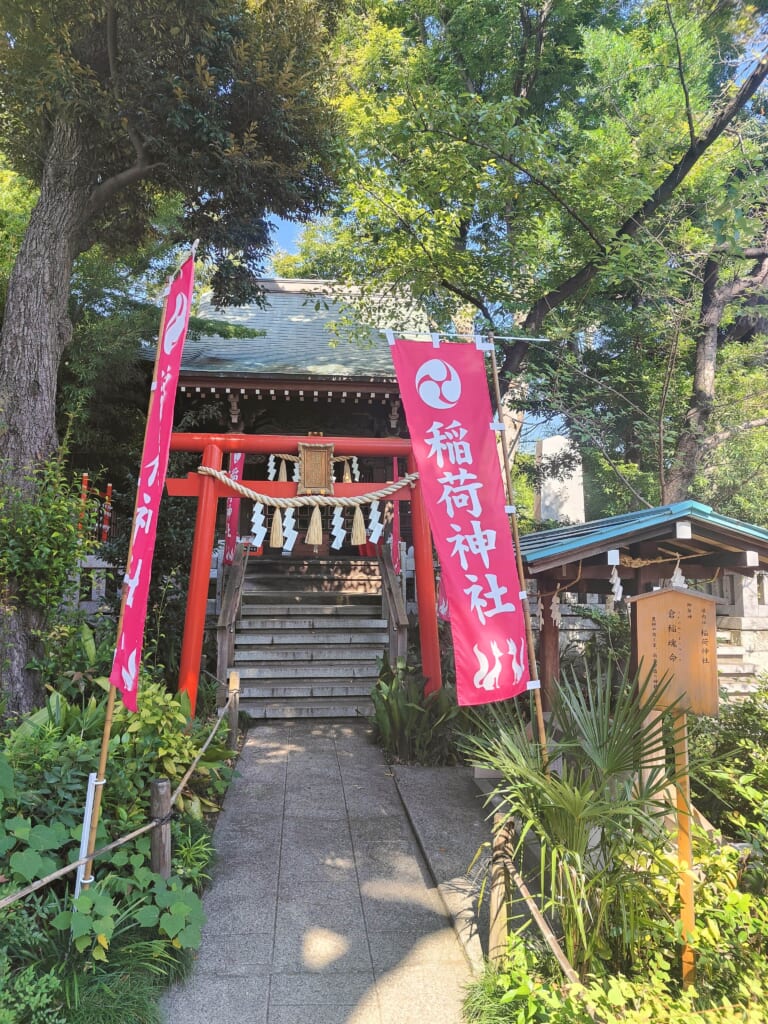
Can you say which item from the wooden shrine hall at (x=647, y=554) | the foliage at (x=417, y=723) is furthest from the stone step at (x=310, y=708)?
the wooden shrine hall at (x=647, y=554)

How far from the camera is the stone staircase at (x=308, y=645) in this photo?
336 inches

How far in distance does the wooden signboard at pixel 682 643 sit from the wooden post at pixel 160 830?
9.20 feet

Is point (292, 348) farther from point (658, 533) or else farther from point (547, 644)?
point (658, 533)

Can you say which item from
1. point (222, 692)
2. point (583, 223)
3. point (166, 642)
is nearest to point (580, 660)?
point (222, 692)

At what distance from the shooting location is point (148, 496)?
12.2 ft

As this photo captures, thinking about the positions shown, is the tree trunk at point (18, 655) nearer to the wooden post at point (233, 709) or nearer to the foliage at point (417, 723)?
the wooden post at point (233, 709)

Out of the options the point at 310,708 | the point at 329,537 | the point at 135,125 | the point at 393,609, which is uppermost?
the point at 135,125

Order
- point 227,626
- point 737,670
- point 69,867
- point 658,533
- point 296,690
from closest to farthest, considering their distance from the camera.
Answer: point 69,867, point 658,533, point 227,626, point 296,690, point 737,670

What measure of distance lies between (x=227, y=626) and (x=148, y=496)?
15.7 feet

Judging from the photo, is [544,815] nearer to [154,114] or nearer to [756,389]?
[154,114]

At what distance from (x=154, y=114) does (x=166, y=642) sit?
647 centimetres

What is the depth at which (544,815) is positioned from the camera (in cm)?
357

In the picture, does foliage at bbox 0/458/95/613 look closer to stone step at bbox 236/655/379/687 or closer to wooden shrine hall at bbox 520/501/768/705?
stone step at bbox 236/655/379/687

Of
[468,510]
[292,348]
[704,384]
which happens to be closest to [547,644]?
[468,510]
